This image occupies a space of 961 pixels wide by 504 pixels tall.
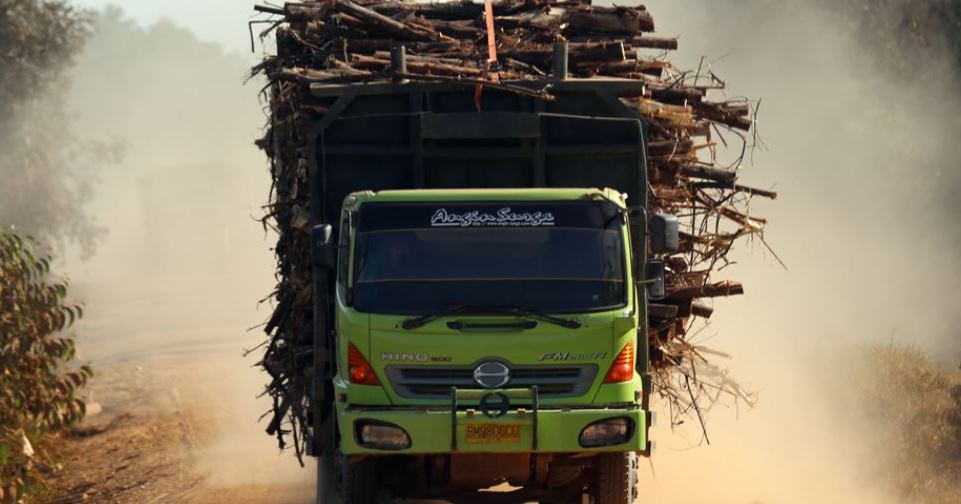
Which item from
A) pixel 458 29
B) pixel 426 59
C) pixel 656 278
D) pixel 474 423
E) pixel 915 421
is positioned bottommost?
pixel 915 421

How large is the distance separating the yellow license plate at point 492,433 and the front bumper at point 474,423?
12 mm

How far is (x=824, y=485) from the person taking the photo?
50.2 feet

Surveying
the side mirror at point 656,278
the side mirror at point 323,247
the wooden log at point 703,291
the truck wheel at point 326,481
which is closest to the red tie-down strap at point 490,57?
the side mirror at point 323,247

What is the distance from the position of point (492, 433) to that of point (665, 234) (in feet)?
5.89

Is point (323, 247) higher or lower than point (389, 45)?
lower

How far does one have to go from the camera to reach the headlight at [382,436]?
31.7 feet

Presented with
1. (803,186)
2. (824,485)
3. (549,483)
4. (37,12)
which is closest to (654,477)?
(824,485)

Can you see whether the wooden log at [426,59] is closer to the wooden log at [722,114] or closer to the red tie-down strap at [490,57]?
the red tie-down strap at [490,57]

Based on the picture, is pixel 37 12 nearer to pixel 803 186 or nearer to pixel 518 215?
pixel 803 186

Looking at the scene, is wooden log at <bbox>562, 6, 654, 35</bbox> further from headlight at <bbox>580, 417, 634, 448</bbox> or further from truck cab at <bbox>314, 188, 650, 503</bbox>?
headlight at <bbox>580, 417, 634, 448</bbox>

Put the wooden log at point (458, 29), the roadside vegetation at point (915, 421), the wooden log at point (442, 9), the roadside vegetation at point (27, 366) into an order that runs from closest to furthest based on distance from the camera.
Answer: the wooden log at point (458, 29) < the wooden log at point (442, 9) < the roadside vegetation at point (27, 366) < the roadside vegetation at point (915, 421)

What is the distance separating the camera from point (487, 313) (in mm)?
9750

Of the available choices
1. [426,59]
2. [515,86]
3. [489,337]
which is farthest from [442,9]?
[489,337]

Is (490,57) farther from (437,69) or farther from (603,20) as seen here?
(603,20)
